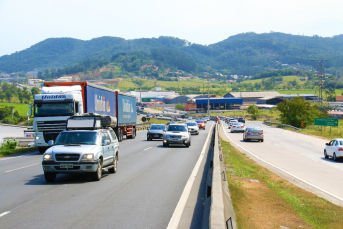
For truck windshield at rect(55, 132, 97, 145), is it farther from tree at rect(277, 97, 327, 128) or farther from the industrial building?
the industrial building

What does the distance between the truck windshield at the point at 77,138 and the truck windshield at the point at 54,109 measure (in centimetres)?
1048

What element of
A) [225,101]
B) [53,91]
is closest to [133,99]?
[53,91]

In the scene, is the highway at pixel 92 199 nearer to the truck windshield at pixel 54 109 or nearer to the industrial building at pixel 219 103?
the truck windshield at pixel 54 109

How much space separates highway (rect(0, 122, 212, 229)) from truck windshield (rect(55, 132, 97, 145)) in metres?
1.30

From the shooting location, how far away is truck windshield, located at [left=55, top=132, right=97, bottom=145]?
47.0ft

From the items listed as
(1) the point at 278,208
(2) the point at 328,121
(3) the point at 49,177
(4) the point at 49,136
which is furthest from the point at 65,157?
(2) the point at 328,121

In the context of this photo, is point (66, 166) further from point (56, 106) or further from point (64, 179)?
point (56, 106)

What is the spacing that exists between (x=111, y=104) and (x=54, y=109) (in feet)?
33.8

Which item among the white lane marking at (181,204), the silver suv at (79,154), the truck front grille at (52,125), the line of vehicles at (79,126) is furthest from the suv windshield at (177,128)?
the silver suv at (79,154)

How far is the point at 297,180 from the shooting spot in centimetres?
1686

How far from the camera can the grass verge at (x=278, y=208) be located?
849 centimetres

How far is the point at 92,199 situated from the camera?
419 inches

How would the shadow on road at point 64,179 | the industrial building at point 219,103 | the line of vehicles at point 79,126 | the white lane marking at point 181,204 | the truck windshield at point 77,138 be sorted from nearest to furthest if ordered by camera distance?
1. the white lane marking at point 181,204
2. the line of vehicles at point 79,126
3. the shadow on road at point 64,179
4. the truck windshield at point 77,138
5. the industrial building at point 219,103

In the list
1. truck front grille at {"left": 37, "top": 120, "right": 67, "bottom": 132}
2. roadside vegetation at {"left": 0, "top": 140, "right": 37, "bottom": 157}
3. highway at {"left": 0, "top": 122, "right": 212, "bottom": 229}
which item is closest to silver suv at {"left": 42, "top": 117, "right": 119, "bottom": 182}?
highway at {"left": 0, "top": 122, "right": 212, "bottom": 229}
